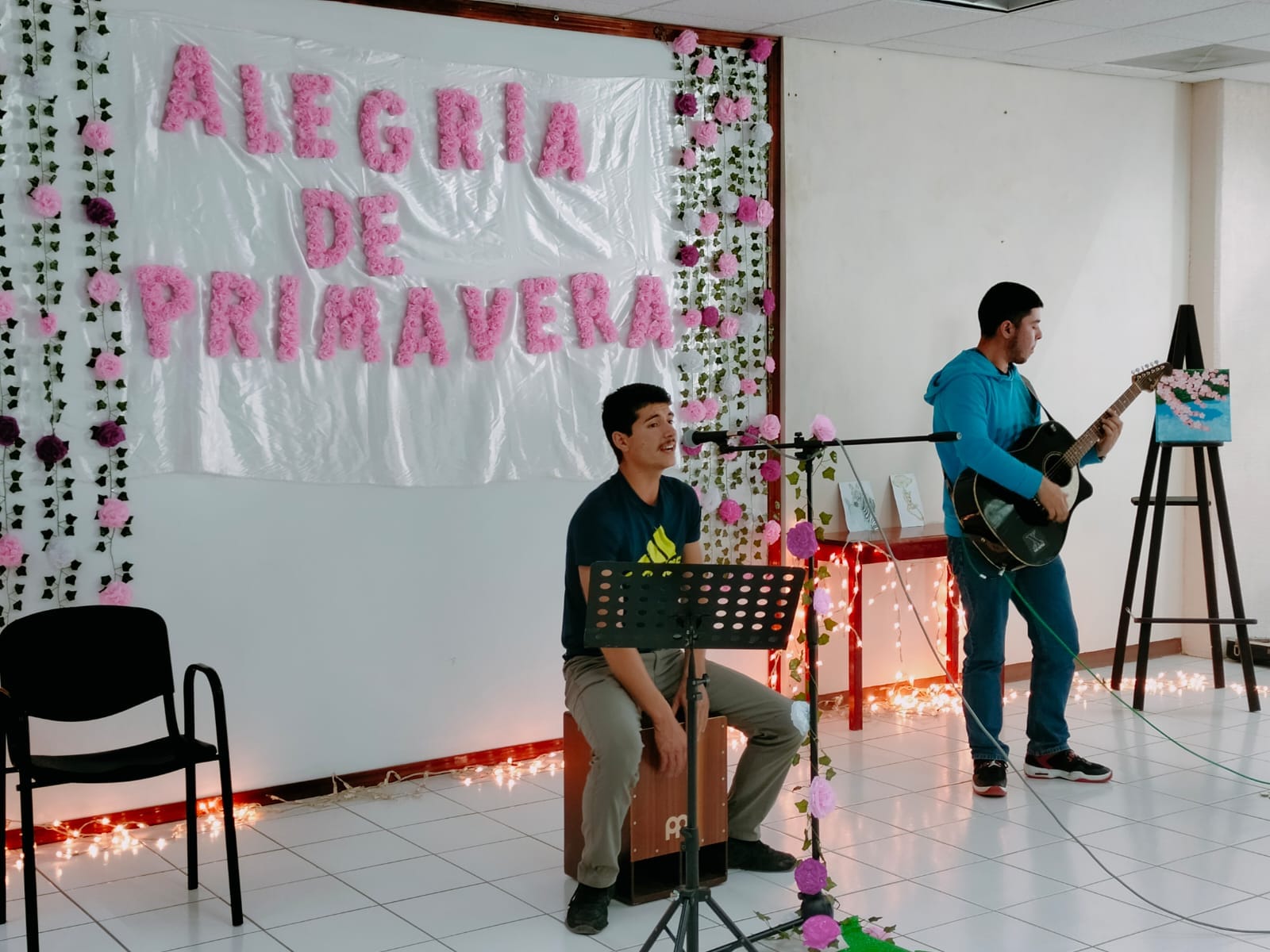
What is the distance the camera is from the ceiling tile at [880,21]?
4.79m

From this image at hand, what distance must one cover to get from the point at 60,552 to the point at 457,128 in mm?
1763

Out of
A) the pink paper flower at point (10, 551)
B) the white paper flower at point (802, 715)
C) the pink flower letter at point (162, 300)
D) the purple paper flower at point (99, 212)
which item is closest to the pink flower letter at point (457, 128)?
Result: the pink flower letter at point (162, 300)

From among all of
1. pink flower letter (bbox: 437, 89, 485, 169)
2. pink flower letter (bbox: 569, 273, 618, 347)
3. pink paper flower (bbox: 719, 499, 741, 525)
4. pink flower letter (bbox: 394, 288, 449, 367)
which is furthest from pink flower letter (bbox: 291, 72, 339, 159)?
pink paper flower (bbox: 719, 499, 741, 525)

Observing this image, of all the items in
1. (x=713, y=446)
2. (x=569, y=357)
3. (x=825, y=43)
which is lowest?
(x=713, y=446)

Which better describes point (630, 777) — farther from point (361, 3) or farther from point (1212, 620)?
point (1212, 620)

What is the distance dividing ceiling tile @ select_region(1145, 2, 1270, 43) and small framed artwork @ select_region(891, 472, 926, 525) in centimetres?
186

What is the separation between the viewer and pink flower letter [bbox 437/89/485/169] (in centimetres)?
451

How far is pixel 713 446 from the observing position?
16.9 ft

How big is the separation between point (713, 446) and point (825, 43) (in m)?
1.55

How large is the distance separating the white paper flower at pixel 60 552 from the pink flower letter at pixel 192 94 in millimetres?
1188

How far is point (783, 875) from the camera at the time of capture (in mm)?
3727

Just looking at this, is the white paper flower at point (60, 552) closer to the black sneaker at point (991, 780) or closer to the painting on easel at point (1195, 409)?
the black sneaker at point (991, 780)

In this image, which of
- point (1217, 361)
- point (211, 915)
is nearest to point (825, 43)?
point (1217, 361)

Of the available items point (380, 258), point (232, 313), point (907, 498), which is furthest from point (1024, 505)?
point (232, 313)
